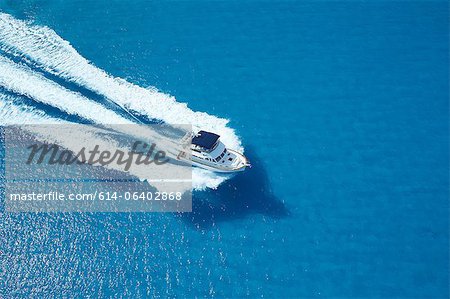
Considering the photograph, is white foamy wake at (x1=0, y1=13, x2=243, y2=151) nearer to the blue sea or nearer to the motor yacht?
the blue sea

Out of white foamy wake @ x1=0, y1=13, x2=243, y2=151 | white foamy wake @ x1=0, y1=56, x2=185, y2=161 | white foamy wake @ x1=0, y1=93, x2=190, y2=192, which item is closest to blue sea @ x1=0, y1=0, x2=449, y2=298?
white foamy wake @ x1=0, y1=13, x2=243, y2=151

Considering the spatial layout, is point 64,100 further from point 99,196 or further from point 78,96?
point 99,196

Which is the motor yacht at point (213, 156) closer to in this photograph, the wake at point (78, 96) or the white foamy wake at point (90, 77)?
the wake at point (78, 96)

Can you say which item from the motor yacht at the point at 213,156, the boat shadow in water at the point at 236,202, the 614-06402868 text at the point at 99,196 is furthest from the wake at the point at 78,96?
the 614-06402868 text at the point at 99,196

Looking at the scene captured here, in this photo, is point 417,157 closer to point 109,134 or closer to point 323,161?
point 323,161

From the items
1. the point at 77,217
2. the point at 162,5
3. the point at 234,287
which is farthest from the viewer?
the point at 162,5

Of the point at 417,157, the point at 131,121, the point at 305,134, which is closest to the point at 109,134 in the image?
the point at 131,121
